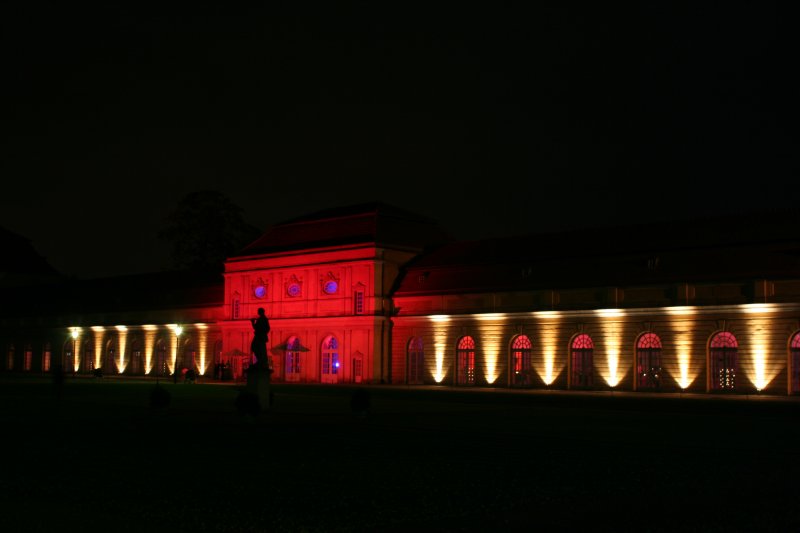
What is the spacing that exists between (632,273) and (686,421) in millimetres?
22646

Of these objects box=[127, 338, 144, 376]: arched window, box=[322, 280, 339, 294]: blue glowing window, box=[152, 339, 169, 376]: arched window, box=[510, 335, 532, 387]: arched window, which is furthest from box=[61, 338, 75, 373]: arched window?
box=[510, 335, 532, 387]: arched window

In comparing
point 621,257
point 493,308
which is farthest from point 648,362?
point 493,308

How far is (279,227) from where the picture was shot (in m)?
71.9

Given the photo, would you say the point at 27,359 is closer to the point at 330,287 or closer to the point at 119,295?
the point at 119,295

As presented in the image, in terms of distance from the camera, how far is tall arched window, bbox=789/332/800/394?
4755 cm

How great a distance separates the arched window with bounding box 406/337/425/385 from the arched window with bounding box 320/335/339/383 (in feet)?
16.6

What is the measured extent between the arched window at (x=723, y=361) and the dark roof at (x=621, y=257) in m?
2.86

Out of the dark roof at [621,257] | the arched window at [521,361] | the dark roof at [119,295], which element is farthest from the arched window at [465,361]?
the dark roof at [119,295]

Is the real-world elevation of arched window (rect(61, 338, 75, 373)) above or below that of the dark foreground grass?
above

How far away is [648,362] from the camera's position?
172 ft

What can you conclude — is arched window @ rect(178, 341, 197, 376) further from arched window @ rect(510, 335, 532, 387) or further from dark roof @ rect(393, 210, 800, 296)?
arched window @ rect(510, 335, 532, 387)

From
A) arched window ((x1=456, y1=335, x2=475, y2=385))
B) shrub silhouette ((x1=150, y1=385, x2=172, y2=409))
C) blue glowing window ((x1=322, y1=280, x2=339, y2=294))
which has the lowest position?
shrub silhouette ((x1=150, y1=385, x2=172, y2=409))

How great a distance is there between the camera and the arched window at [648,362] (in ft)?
170

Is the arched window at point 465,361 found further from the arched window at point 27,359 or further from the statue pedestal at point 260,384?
the arched window at point 27,359
